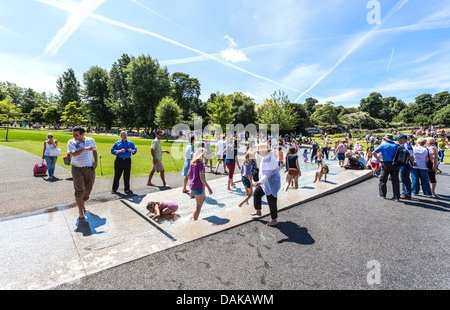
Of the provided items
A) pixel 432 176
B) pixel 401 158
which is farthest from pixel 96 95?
pixel 432 176

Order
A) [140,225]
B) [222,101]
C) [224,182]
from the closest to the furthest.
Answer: [140,225] < [224,182] < [222,101]

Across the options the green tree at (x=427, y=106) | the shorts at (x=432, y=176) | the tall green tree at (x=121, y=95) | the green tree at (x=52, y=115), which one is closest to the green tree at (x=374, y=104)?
the green tree at (x=427, y=106)

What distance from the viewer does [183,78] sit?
65.8m

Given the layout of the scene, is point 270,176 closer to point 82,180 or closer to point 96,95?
point 82,180

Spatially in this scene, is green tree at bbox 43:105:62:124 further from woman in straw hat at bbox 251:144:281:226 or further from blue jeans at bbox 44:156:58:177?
woman in straw hat at bbox 251:144:281:226

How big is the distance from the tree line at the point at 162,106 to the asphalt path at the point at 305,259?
114 ft

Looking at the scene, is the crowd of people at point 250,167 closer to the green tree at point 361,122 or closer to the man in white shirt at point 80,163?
the man in white shirt at point 80,163

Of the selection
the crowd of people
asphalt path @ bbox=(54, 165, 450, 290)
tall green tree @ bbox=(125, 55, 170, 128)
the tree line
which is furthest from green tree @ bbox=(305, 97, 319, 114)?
asphalt path @ bbox=(54, 165, 450, 290)

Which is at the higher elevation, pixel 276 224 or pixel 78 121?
pixel 78 121

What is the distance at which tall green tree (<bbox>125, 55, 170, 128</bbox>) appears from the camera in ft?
140

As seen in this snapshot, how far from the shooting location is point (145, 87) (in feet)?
140

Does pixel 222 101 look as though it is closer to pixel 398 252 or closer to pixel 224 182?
pixel 224 182

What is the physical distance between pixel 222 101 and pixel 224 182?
3606cm
